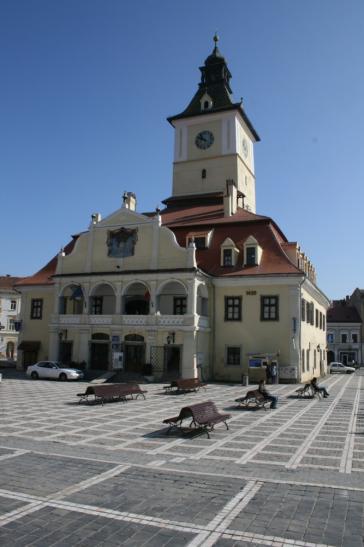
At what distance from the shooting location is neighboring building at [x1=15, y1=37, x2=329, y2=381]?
107 ft

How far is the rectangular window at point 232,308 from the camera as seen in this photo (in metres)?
34.3

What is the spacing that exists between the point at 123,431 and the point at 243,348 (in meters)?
20.6

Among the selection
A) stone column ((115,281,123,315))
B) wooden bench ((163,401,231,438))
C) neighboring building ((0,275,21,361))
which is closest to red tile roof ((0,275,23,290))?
neighboring building ((0,275,21,361))

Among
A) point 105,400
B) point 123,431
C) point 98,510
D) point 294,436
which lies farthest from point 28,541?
point 105,400

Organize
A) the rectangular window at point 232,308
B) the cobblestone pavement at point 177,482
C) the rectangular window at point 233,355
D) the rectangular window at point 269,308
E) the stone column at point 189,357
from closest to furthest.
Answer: the cobblestone pavement at point 177,482
the stone column at point 189,357
the rectangular window at point 269,308
the rectangular window at point 233,355
the rectangular window at point 232,308

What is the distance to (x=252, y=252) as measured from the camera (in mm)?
34656

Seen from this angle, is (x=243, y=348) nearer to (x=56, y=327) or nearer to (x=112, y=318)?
(x=112, y=318)

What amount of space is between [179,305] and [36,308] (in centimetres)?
1363

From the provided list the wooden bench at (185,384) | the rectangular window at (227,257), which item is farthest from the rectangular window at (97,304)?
the wooden bench at (185,384)

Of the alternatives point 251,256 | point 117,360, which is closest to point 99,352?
point 117,360

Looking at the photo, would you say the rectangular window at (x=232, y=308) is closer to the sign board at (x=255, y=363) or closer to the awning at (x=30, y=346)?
the sign board at (x=255, y=363)

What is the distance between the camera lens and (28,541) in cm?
624

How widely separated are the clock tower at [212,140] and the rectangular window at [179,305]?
16.1m

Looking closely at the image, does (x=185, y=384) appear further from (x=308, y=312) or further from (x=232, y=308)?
(x=308, y=312)
